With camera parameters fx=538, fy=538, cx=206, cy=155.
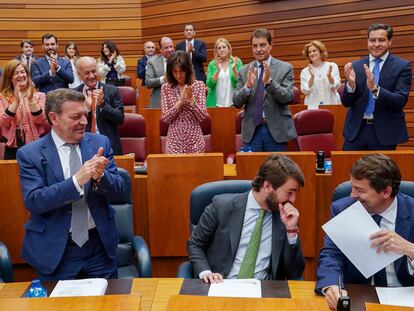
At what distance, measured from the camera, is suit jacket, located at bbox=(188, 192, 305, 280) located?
2113mm

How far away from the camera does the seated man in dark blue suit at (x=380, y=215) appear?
74.5 inches

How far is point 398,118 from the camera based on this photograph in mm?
3555

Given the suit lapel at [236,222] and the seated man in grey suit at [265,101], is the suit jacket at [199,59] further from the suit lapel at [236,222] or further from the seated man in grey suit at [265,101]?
the suit lapel at [236,222]

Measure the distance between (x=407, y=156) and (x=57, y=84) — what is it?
386cm

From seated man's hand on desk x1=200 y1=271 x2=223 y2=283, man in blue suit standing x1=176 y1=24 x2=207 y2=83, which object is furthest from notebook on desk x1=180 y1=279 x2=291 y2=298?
man in blue suit standing x1=176 y1=24 x2=207 y2=83

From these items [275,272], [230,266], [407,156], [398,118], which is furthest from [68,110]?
→ [398,118]

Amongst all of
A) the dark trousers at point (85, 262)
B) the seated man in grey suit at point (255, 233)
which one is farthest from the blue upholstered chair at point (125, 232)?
the seated man in grey suit at point (255, 233)

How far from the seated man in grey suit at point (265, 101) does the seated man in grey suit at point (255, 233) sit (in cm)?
147

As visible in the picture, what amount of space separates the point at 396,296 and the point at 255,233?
596mm

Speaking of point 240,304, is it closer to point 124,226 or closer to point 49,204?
point 49,204

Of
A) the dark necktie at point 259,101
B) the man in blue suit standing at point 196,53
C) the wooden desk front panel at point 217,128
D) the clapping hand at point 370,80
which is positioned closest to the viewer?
the clapping hand at point 370,80

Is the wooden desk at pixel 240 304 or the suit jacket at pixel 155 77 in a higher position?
the suit jacket at pixel 155 77

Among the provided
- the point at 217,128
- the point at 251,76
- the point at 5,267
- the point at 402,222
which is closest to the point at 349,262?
the point at 402,222

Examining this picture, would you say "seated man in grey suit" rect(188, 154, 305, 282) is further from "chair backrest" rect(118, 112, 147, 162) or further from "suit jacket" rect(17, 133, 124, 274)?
"chair backrest" rect(118, 112, 147, 162)
